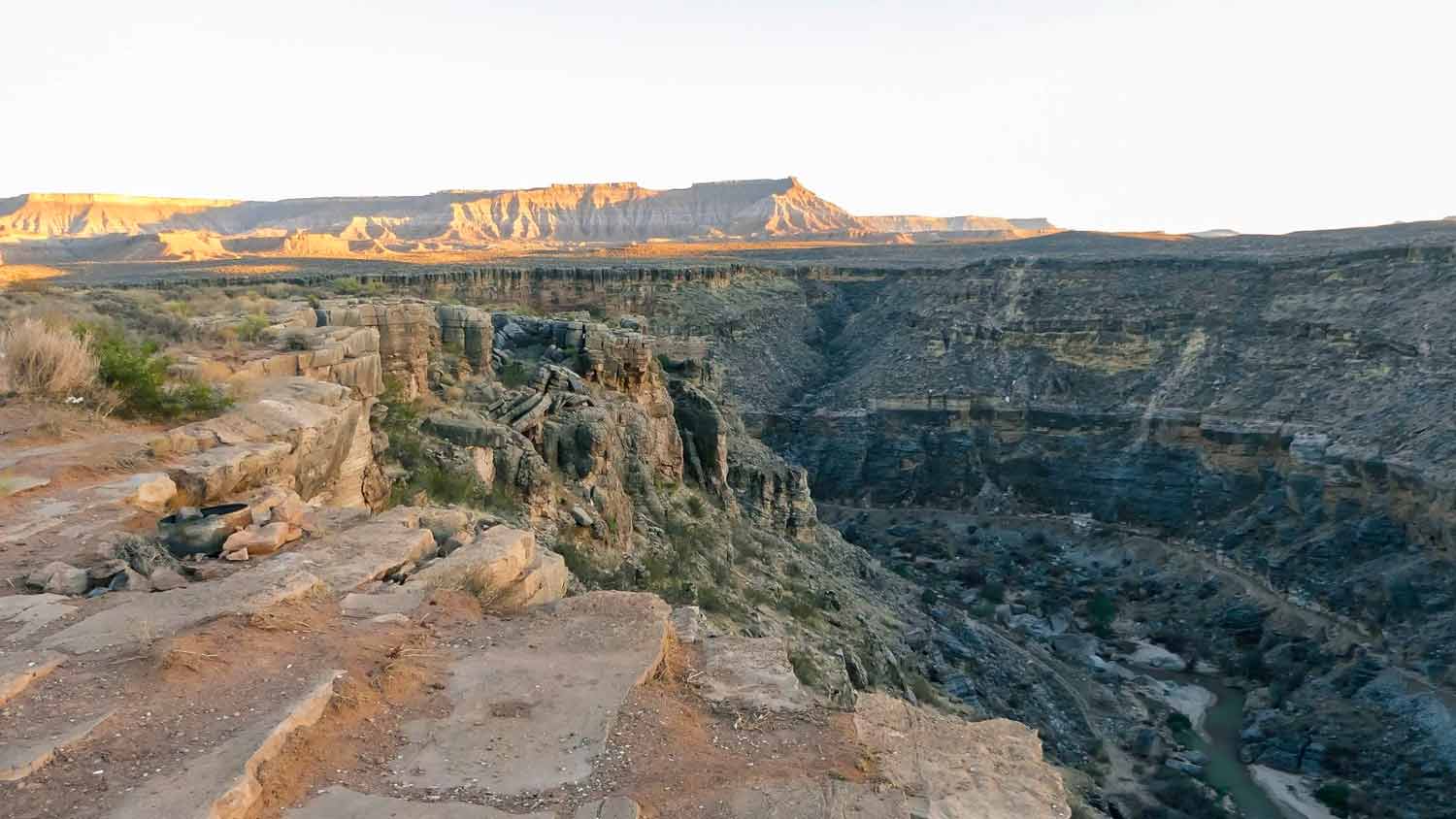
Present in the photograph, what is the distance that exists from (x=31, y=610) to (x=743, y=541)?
48.6ft

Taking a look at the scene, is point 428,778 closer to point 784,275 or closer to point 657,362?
point 657,362

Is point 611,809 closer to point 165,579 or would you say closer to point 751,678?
point 751,678

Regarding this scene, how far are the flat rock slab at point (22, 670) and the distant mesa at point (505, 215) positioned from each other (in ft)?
355

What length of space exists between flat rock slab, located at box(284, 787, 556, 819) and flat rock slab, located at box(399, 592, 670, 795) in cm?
18

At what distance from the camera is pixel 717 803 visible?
4.54 meters

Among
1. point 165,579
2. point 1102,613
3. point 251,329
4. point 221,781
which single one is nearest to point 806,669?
point 165,579

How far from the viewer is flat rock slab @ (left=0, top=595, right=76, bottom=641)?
216 inches

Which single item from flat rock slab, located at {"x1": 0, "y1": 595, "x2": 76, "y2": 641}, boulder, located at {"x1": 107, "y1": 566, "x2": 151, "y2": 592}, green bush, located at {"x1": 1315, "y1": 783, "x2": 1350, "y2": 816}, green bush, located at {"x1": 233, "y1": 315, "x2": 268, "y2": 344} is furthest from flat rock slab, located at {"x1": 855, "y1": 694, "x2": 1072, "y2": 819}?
green bush, located at {"x1": 1315, "y1": 783, "x2": 1350, "y2": 816}

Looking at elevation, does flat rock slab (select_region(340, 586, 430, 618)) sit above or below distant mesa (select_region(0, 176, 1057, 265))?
below

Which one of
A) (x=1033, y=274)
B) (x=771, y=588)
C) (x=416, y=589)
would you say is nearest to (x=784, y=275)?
(x=1033, y=274)

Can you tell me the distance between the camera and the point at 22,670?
496 centimetres

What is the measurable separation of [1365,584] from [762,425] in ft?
73.0

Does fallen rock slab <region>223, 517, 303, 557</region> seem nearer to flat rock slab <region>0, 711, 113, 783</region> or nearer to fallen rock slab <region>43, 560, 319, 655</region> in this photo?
fallen rock slab <region>43, 560, 319, 655</region>

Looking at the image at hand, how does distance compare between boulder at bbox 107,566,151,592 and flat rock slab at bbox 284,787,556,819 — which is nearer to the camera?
flat rock slab at bbox 284,787,556,819
